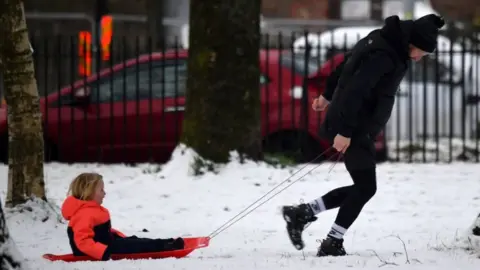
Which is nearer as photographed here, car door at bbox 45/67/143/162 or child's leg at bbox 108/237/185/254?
child's leg at bbox 108/237/185/254

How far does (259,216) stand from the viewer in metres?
8.80

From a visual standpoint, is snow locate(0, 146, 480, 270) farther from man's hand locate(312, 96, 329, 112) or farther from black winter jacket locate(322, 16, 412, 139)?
black winter jacket locate(322, 16, 412, 139)

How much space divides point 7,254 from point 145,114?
670 centimetres

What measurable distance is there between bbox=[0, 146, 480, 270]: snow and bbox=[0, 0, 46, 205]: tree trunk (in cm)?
22

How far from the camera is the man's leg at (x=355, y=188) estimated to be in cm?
625

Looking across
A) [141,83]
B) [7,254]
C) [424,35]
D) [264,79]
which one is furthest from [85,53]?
[7,254]

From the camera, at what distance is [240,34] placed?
10.3 metres

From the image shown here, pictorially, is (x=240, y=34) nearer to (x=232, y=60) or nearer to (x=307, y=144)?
(x=232, y=60)

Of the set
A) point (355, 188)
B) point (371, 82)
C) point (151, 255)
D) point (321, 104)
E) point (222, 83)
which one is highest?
point (371, 82)

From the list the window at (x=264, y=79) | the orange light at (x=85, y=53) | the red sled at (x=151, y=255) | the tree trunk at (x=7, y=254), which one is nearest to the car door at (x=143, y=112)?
the orange light at (x=85, y=53)

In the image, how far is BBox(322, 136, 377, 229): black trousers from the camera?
6.25 meters

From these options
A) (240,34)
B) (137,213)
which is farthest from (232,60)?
(137,213)

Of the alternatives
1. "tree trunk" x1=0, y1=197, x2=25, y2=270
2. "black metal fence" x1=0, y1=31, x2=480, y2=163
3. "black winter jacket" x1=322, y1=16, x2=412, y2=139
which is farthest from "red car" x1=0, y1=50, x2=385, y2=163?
"tree trunk" x1=0, y1=197, x2=25, y2=270

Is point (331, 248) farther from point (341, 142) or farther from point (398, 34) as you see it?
point (398, 34)
